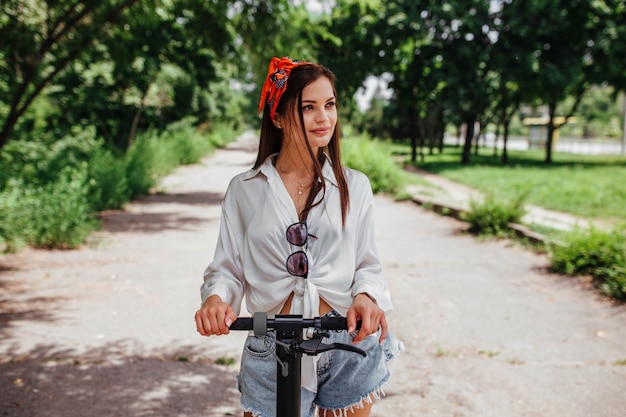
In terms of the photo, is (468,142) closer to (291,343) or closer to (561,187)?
(561,187)

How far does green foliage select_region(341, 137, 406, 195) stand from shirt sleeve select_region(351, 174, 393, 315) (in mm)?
13844

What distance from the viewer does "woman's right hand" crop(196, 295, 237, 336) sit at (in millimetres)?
1553

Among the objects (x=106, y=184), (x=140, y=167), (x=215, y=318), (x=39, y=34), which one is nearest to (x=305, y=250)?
(x=215, y=318)

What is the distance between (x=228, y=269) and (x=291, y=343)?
390mm

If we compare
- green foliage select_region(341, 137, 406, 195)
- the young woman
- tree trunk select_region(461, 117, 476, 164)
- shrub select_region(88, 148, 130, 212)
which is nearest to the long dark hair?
the young woman

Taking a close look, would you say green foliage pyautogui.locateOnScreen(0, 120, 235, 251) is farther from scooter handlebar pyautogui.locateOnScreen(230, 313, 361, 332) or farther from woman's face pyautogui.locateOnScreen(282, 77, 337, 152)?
scooter handlebar pyautogui.locateOnScreen(230, 313, 361, 332)

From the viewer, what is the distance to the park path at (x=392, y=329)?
3.92 meters

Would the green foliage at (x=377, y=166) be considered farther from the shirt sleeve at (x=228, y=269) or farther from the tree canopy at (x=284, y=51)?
the shirt sleeve at (x=228, y=269)

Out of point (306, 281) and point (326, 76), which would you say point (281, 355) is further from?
point (326, 76)

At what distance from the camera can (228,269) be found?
1.79 m

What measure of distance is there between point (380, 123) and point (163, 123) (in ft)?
105

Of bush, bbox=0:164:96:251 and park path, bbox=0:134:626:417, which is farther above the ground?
bush, bbox=0:164:96:251

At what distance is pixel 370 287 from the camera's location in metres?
1.71

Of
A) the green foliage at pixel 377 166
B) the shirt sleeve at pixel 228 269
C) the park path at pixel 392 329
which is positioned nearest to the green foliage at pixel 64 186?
the park path at pixel 392 329
